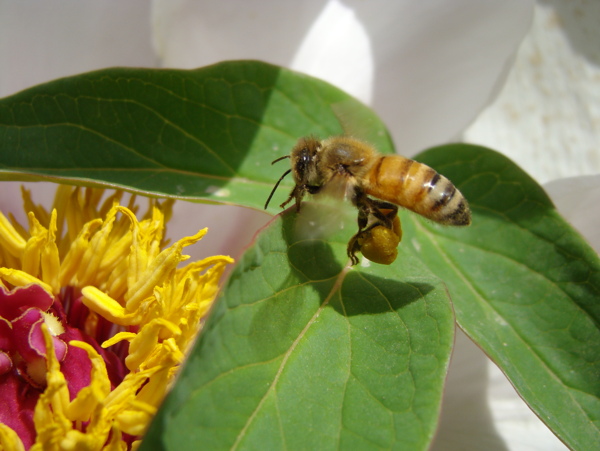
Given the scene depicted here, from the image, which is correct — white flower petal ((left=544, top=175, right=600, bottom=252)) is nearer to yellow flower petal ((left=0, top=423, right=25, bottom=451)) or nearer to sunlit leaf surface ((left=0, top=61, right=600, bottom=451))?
sunlit leaf surface ((left=0, top=61, right=600, bottom=451))

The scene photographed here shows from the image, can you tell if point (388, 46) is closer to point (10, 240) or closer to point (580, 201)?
point (580, 201)

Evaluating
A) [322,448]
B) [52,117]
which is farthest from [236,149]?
[322,448]

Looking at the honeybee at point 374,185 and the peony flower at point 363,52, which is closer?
the honeybee at point 374,185

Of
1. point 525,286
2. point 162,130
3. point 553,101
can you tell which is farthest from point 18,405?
point 553,101

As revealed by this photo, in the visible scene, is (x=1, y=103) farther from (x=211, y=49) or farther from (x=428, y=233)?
(x=428, y=233)

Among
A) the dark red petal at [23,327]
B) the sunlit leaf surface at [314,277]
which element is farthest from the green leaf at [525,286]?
the dark red petal at [23,327]

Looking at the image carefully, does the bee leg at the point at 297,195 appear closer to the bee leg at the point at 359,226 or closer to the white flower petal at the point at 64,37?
the bee leg at the point at 359,226

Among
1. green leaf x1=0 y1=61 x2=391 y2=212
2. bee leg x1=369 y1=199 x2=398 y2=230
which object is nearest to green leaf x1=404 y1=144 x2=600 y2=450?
bee leg x1=369 y1=199 x2=398 y2=230
